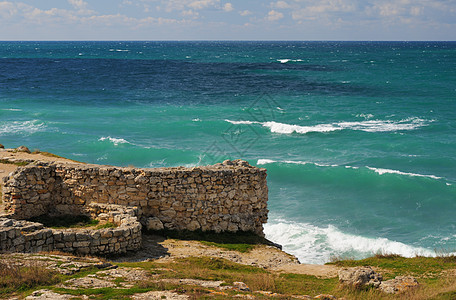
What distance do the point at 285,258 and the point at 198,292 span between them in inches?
197

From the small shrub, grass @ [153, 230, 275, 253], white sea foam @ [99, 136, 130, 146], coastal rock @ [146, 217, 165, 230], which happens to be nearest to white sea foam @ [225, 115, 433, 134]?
white sea foam @ [99, 136, 130, 146]

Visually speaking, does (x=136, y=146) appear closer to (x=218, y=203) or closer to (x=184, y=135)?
(x=184, y=135)

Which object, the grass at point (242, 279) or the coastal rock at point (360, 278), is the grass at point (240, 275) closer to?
the grass at point (242, 279)

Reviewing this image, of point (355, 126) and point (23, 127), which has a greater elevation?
point (355, 126)

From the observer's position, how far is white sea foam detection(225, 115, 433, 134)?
39.2 m

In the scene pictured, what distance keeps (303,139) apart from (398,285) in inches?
1106

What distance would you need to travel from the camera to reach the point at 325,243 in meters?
18.5

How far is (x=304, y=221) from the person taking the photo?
69.1ft

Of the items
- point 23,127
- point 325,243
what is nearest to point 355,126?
point 325,243

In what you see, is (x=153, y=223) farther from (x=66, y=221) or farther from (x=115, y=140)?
(x=115, y=140)

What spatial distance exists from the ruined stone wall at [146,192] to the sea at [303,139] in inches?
149

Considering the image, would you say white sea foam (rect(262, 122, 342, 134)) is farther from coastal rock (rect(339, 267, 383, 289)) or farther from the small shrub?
the small shrub

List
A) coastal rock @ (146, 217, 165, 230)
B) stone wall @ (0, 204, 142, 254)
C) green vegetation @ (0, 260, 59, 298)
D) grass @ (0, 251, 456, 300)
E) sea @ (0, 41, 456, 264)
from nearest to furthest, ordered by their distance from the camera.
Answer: green vegetation @ (0, 260, 59, 298)
grass @ (0, 251, 456, 300)
stone wall @ (0, 204, 142, 254)
coastal rock @ (146, 217, 165, 230)
sea @ (0, 41, 456, 264)

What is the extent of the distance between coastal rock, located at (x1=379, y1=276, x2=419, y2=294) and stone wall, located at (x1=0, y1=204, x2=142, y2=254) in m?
6.23
